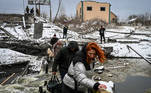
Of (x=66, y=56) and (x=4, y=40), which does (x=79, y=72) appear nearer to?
(x=66, y=56)

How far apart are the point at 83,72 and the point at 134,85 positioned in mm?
4679

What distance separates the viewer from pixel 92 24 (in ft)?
98.4

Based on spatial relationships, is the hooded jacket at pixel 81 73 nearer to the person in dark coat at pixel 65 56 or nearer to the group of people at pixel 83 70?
the group of people at pixel 83 70

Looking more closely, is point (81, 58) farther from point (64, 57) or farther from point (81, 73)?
point (64, 57)

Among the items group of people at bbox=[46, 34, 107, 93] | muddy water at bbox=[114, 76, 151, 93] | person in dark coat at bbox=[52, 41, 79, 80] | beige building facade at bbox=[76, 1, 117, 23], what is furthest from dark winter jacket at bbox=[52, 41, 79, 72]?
beige building facade at bbox=[76, 1, 117, 23]

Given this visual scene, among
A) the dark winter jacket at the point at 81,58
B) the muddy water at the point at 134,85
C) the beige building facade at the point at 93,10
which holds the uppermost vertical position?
the beige building facade at the point at 93,10

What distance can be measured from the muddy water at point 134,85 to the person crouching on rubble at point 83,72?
3.56 m

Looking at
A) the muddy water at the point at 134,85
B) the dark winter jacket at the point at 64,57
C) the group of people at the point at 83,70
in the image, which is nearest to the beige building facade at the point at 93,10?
the muddy water at the point at 134,85

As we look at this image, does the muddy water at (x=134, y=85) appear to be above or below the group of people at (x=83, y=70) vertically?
below

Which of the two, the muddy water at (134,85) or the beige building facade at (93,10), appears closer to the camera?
the muddy water at (134,85)

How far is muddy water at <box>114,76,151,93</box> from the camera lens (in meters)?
5.44

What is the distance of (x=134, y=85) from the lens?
5.94 m

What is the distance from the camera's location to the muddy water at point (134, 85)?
5.44 metres

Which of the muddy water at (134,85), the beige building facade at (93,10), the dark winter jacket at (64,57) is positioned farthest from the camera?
the beige building facade at (93,10)
